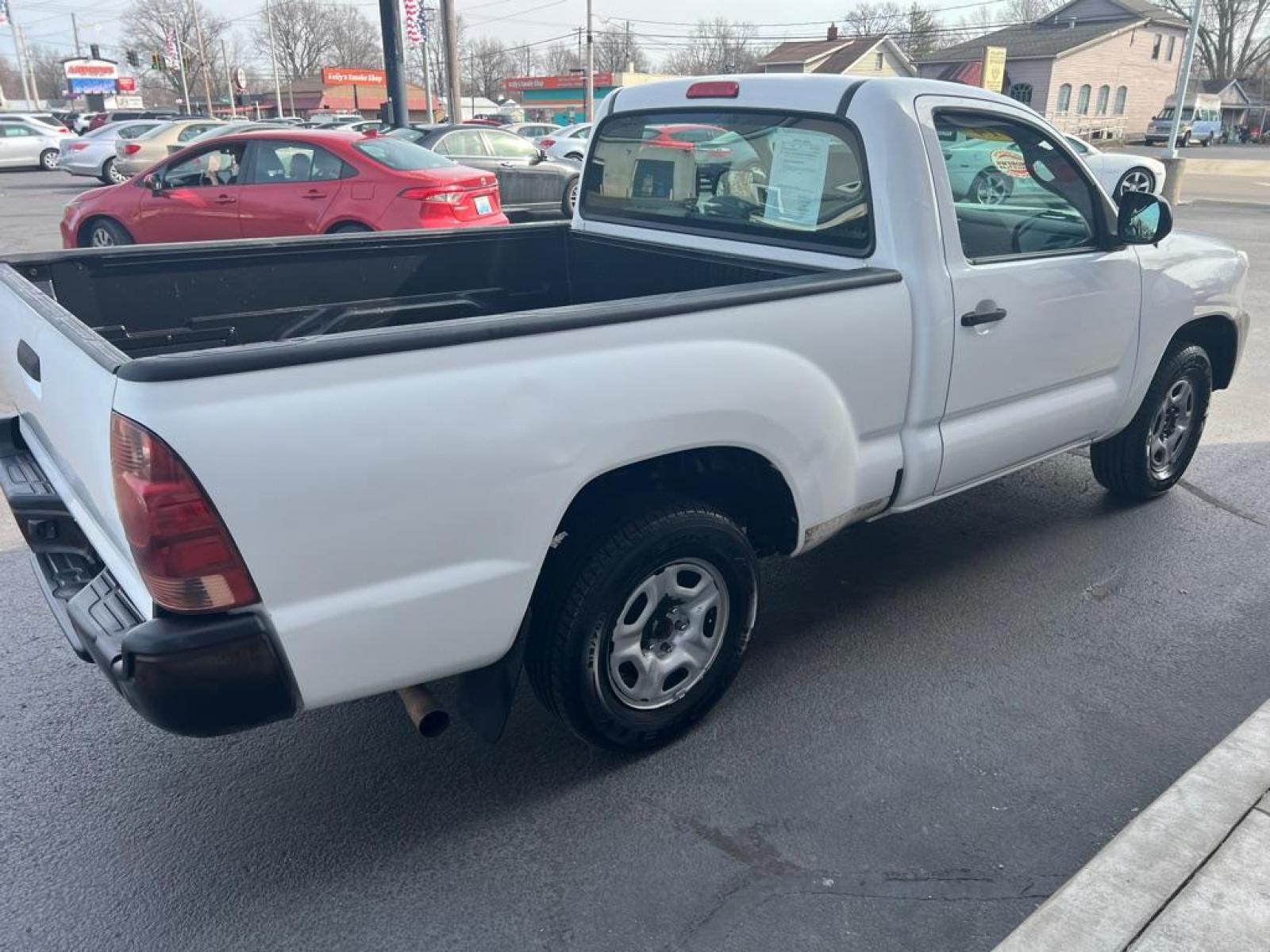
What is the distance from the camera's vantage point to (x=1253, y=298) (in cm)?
1011

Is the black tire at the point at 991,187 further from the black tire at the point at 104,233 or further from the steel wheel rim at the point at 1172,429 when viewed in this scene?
the black tire at the point at 104,233

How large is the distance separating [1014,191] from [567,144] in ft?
64.6

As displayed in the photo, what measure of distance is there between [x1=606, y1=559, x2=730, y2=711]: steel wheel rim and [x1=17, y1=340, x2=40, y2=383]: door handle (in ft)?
5.72

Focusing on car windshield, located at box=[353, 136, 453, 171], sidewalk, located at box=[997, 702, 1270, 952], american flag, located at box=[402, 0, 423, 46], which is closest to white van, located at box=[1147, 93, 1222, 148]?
american flag, located at box=[402, 0, 423, 46]

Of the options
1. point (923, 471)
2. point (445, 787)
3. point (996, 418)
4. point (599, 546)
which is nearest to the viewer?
point (599, 546)

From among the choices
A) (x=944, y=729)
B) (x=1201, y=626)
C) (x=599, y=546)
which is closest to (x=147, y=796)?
(x=599, y=546)

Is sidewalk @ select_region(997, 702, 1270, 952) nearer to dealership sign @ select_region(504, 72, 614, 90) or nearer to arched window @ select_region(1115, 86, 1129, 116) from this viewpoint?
arched window @ select_region(1115, 86, 1129, 116)

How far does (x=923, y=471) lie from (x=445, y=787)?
190 cm

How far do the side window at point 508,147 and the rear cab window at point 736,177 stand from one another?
11.2 metres

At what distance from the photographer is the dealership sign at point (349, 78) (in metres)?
69.7

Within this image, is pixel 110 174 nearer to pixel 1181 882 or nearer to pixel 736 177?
pixel 736 177

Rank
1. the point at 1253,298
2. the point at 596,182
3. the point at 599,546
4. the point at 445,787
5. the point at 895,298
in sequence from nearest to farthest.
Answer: the point at 599,546
the point at 445,787
the point at 895,298
the point at 596,182
the point at 1253,298

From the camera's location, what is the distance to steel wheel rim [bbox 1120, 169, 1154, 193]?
13.8 ft

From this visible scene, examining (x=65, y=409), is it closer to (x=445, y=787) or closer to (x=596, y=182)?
(x=445, y=787)
